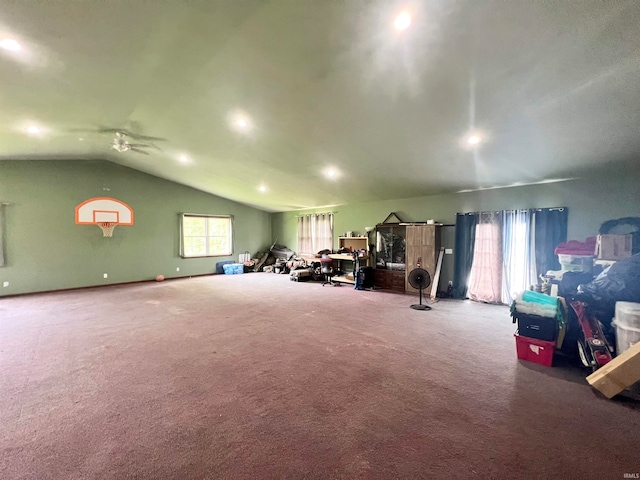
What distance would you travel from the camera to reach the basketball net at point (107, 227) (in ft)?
24.2

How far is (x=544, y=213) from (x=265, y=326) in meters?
5.31

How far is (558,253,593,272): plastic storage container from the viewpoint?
12.2 ft

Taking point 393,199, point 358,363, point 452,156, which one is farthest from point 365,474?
point 393,199

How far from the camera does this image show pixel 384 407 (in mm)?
2197

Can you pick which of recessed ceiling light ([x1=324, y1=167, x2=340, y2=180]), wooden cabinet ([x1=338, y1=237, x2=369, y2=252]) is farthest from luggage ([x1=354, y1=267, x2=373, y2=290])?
recessed ceiling light ([x1=324, y1=167, x2=340, y2=180])

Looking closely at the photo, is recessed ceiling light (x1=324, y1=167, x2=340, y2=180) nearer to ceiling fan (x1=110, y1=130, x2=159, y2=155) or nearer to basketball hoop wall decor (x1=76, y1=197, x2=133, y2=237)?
ceiling fan (x1=110, y1=130, x2=159, y2=155)

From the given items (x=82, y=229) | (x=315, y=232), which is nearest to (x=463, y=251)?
(x=315, y=232)

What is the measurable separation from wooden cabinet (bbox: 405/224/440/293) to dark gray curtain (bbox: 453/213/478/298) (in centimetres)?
44

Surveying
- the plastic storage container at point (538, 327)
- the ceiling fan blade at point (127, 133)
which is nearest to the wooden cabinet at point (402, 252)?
the plastic storage container at point (538, 327)

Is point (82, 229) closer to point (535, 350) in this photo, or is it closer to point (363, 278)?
point (363, 278)

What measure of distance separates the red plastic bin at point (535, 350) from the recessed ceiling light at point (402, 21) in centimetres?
338

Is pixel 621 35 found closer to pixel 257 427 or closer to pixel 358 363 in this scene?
pixel 358 363

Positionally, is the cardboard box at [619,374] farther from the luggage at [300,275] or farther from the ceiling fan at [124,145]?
the ceiling fan at [124,145]

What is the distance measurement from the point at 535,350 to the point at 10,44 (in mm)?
6172
